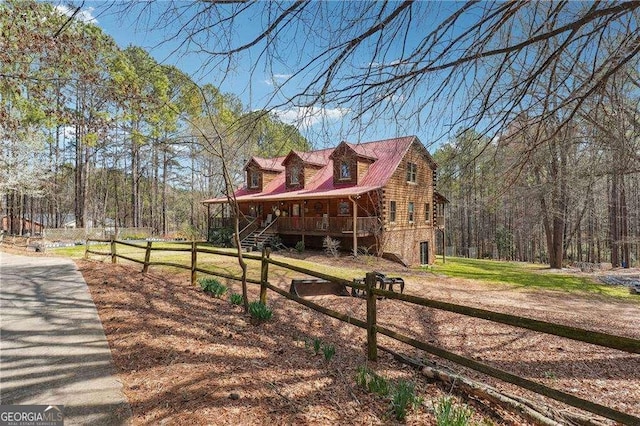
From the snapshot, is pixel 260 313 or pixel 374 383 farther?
pixel 260 313

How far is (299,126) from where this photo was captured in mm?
3162

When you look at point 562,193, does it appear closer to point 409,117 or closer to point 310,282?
point 310,282

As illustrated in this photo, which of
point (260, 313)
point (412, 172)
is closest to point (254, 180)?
point (412, 172)

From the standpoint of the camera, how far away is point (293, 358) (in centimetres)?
445

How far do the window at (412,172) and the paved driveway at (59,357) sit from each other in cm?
1931

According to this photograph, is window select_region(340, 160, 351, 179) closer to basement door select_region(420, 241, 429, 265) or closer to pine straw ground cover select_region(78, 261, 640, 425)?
basement door select_region(420, 241, 429, 265)

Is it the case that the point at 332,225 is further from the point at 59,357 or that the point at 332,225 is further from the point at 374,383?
the point at 374,383

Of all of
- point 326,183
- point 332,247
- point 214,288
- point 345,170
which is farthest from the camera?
point 326,183

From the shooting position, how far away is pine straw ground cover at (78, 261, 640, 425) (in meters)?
3.20

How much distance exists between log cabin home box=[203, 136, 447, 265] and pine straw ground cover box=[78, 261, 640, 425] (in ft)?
37.9

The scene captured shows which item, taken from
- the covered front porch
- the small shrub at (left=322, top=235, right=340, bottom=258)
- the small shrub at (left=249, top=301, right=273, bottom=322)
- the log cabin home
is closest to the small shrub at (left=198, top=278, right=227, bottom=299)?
the small shrub at (left=249, top=301, right=273, bottom=322)

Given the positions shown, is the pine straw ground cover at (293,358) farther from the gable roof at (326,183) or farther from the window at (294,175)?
the window at (294,175)

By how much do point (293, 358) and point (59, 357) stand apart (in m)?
2.99

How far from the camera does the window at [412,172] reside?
22.9m
